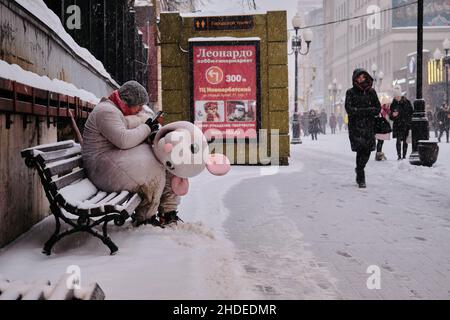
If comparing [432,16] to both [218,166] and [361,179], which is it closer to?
[361,179]

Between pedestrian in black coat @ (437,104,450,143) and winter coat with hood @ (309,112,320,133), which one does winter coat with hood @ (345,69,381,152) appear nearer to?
pedestrian in black coat @ (437,104,450,143)

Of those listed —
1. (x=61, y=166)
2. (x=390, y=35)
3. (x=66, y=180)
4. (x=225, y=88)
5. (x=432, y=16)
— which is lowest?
(x=66, y=180)

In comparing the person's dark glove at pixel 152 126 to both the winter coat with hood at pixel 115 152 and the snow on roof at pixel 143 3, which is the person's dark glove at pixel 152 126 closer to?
the winter coat with hood at pixel 115 152

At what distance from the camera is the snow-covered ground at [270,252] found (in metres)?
4.03

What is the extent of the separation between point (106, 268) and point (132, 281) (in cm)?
41

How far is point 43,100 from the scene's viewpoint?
5.98m

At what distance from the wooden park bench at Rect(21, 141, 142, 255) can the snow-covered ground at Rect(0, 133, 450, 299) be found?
0.19 metres

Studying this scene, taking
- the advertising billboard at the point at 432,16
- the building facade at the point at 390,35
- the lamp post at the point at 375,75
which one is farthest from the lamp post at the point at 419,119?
the advertising billboard at the point at 432,16

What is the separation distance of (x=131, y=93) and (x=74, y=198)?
1.24 m

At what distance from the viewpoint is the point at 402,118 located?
52.6 feet

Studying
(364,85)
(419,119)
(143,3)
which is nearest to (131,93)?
(364,85)

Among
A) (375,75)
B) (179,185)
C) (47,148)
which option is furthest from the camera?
(375,75)

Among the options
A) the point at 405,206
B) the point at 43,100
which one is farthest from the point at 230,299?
the point at 405,206
